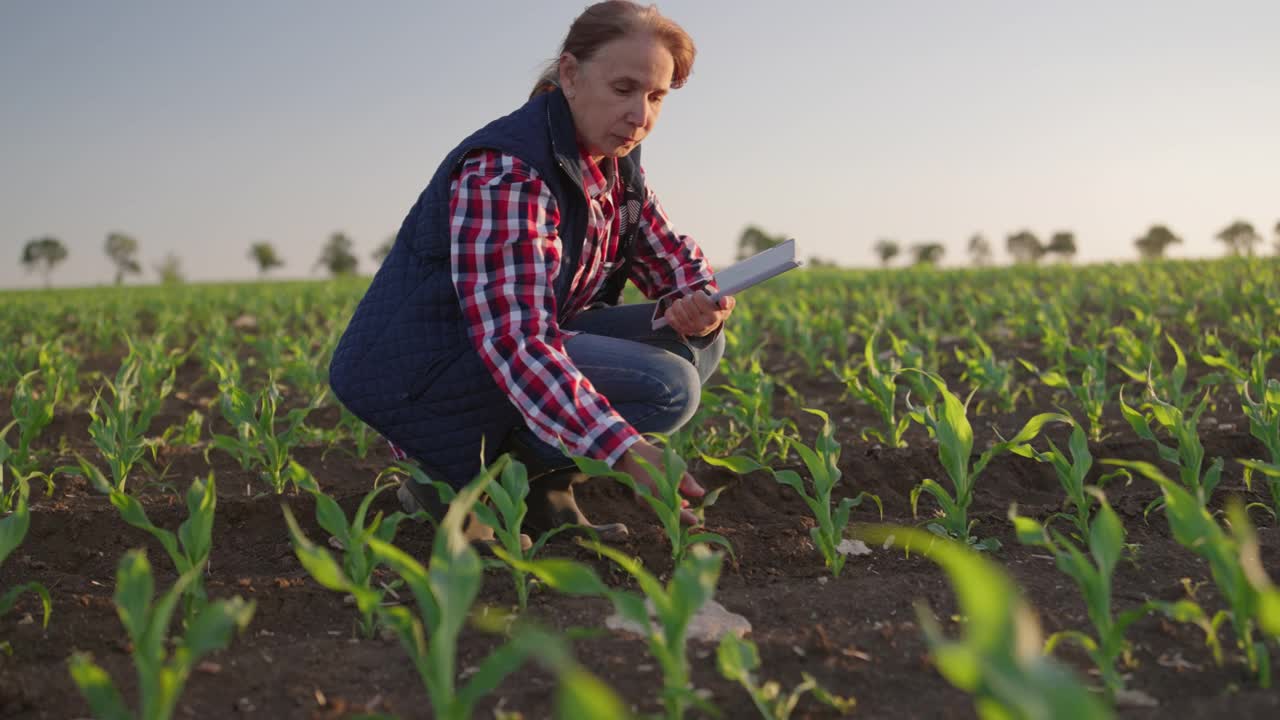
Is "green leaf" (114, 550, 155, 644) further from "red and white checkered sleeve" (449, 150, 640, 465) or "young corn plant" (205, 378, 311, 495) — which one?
"young corn plant" (205, 378, 311, 495)

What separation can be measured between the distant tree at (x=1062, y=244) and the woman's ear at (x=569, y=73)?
65529 millimetres

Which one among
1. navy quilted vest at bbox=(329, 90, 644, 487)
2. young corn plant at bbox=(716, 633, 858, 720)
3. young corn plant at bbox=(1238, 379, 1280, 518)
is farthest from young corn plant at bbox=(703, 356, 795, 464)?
young corn plant at bbox=(716, 633, 858, 720)

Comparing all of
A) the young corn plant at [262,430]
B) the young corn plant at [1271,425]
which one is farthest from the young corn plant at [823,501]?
the young corn plant at [262,430]

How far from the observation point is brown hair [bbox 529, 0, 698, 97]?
8.55 ft

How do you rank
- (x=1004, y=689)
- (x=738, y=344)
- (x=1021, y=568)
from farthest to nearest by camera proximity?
(x=738, y=344) → (x=1021, y=568) → (x=1004, y=689)

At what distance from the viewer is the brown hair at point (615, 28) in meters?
2.61

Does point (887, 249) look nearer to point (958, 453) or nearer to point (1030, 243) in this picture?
point (1030, 243)

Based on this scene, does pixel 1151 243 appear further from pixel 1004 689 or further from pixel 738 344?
pixel 1004 689

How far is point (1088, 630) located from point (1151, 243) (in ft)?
203

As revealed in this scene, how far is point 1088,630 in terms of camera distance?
2119mm

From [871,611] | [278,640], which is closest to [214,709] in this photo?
[278,640]

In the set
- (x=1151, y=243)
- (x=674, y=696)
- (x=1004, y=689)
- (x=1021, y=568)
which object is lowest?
(x=1151, y=243)

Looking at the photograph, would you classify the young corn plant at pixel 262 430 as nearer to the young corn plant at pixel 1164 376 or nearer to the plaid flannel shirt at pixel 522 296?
the plaid flannel shirt at pixel 522 296

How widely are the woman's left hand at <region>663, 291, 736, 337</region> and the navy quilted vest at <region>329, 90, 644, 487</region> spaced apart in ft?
1.09
